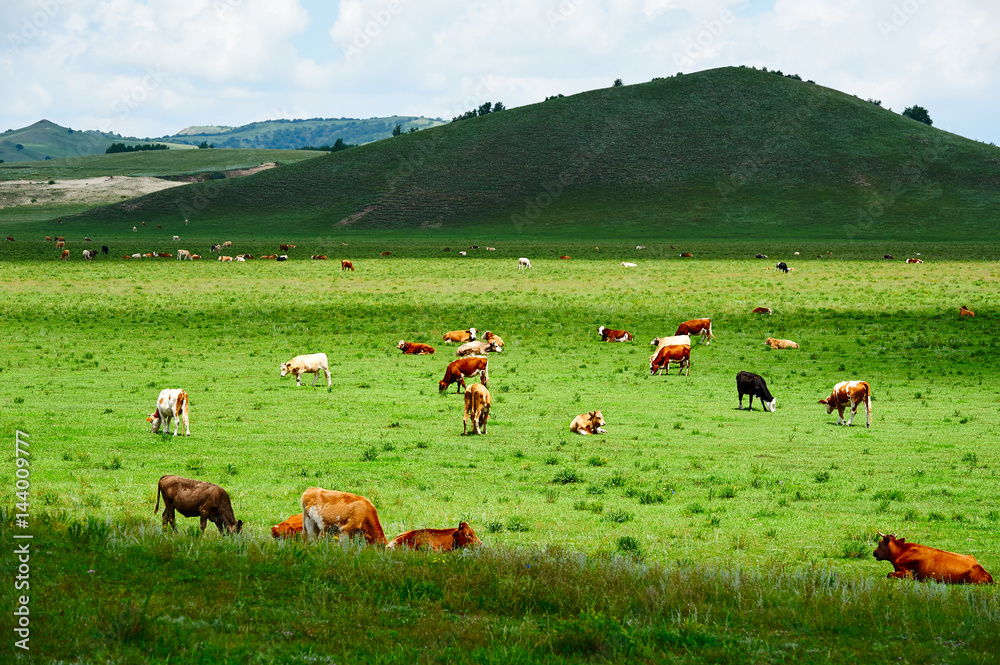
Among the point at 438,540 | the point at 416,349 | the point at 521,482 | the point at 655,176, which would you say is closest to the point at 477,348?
the point at 416,349

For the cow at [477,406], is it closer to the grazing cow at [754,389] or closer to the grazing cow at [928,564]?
the grazing cow at [754,389]

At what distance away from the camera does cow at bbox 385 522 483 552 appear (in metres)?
11.3

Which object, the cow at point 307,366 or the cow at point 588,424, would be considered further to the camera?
the cow at point 307,366

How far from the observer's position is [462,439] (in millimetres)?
20438

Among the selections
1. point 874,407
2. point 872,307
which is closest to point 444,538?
point 874,407

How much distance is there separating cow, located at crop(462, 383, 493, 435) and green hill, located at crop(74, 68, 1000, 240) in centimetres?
10199

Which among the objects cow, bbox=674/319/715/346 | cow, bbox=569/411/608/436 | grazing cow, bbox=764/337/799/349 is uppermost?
cow, bbox=674/319/715/346

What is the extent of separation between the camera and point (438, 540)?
11461 mm

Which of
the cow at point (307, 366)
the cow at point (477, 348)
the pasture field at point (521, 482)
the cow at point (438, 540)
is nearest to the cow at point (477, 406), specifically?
the pasture field at point (521, 482)

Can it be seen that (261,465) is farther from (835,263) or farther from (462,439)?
(835,263)

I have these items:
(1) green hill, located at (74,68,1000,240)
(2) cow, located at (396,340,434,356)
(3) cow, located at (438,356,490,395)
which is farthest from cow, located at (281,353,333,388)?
(1) green hill, located at (74,68,1000,240)

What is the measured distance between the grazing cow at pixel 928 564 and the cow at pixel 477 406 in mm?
10760

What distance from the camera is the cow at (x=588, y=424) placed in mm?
21391

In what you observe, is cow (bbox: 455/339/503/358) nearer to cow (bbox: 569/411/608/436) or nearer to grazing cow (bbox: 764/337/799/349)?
grazing cow (bbox: 764/337/799/349)
